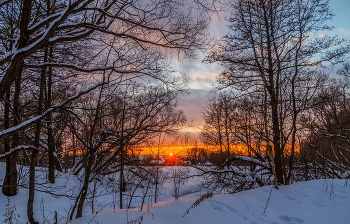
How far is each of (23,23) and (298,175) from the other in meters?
12.4

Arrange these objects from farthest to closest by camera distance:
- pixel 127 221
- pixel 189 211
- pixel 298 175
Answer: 1. pixel 298 175
2. pixel 189 211
3. pixel 127 221

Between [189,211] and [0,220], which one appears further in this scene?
[0,220]

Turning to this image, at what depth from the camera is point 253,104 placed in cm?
770

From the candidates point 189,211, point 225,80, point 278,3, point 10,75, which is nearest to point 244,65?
point 225,80

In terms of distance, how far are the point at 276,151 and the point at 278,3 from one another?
16.4ft

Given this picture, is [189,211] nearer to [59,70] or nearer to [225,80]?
[225,80]

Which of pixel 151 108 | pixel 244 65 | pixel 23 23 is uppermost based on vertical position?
pixel 244 65

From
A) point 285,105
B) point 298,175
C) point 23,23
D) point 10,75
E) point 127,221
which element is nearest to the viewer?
point 10,75

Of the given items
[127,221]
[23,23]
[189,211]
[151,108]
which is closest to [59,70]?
[151,108]

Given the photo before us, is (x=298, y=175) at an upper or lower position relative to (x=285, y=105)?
lower

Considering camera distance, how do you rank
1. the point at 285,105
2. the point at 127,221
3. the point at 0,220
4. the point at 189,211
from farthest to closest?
the point at 285,105 < the point at 0,220 < the point at 189,211 < the point at 127,221

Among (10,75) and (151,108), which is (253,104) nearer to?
(151,108)

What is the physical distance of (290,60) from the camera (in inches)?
286

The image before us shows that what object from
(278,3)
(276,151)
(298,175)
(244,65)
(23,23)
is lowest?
(298,175)
